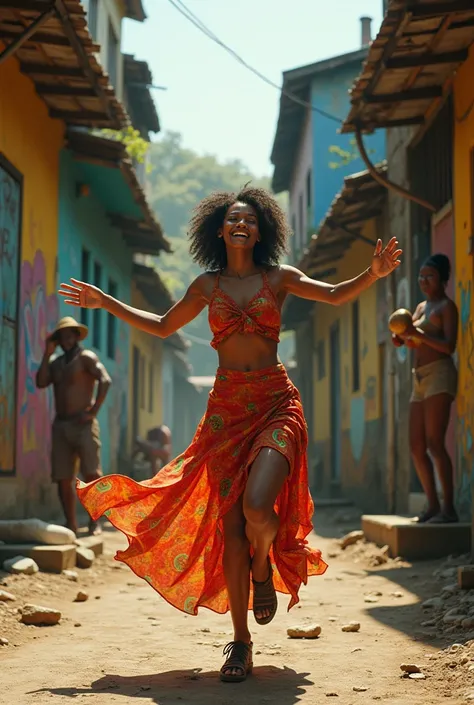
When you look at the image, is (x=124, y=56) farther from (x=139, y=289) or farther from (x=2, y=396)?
(x=2, y=396)

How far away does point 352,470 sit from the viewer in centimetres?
1688

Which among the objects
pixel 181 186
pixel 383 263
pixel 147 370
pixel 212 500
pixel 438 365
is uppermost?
pixel 181 186

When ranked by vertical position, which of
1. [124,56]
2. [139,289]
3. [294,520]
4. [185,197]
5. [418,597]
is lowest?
[418,597]

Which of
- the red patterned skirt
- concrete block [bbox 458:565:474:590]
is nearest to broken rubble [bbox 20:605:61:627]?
the red patterned skirt

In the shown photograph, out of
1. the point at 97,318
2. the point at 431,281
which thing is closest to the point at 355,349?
the point at 97,318

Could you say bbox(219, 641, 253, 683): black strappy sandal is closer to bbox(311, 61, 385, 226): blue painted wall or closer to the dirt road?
the dirt road

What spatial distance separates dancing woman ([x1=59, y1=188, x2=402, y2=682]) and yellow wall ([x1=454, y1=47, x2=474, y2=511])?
3590 millimetres

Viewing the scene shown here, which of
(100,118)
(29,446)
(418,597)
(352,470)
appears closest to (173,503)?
(418,597)

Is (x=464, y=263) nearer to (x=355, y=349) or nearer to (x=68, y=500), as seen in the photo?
(x=68, y=500)

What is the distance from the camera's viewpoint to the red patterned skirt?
15.7 feet

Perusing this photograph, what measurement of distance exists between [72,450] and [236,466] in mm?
4920

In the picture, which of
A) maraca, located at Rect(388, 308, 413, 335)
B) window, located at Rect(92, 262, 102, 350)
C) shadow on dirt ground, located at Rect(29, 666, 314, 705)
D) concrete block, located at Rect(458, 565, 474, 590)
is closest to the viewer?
shadow on dirt ground, located at Rect(29, 666, 314, 705)

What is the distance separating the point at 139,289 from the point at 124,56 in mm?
4546

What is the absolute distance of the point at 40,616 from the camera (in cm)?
592
